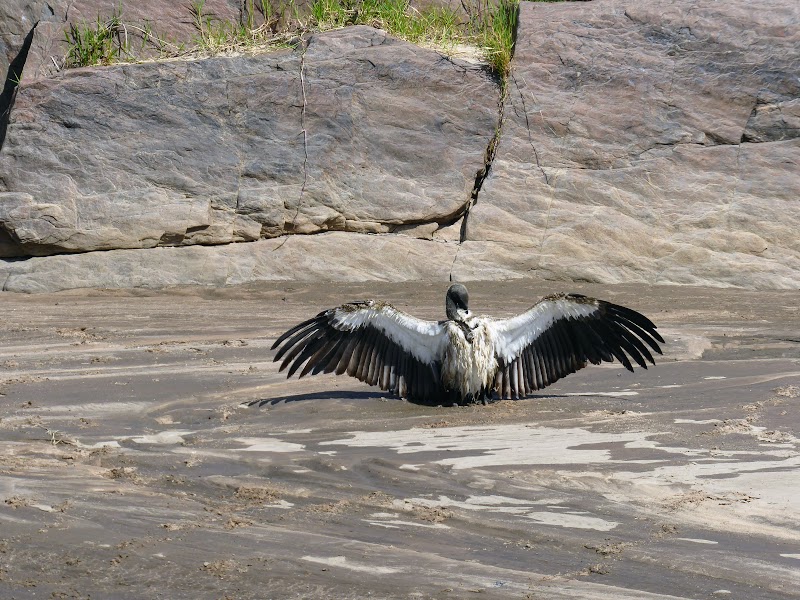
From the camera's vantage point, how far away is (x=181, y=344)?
8.58 m

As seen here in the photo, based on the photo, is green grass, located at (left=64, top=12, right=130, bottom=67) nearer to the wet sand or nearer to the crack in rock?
the crack in rock

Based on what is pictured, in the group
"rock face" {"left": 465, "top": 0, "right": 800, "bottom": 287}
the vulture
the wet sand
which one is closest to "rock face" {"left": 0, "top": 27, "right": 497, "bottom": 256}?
"rock face" {"left": 465, "top": 0, "right": 800, "bottom": 287}

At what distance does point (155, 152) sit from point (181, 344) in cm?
350

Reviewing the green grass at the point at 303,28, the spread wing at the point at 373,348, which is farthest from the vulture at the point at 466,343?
the green grass at the point at 303,28

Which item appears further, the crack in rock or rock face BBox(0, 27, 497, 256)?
the crack in rock

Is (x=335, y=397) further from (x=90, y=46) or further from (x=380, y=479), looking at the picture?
(x=90, y=46)

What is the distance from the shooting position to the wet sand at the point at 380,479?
4.03 m

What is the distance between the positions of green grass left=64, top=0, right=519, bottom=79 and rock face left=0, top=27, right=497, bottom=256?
1.44ft

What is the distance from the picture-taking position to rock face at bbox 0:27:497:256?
11.3 m

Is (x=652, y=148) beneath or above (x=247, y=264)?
above

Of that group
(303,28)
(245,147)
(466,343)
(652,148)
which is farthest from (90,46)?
(466,343)

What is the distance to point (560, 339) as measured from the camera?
6863 millimetres

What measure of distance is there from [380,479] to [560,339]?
200 centimetres

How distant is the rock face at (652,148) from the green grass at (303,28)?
46 centimetres
